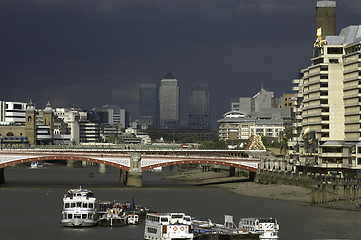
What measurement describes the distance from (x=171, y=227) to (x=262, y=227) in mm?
9105

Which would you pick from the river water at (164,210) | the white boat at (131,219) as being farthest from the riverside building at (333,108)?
the white boat at (131,219)

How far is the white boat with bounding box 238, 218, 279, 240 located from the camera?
78.9m

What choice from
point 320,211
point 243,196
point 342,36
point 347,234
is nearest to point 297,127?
point 342,36

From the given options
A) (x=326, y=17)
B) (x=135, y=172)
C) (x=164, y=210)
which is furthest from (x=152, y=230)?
(x=326, y=17)

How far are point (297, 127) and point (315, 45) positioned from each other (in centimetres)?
1678

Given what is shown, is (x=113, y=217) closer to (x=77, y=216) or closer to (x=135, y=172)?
(x=77, y=216)

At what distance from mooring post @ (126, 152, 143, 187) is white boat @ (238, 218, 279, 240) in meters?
73.1

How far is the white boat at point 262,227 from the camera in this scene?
7894cm

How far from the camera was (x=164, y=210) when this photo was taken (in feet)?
355

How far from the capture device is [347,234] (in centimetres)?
8606

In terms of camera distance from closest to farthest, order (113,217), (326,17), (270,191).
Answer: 1. (113,217)
2. (270,191)
3. (326,17)

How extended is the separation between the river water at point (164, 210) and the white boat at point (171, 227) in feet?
21.1

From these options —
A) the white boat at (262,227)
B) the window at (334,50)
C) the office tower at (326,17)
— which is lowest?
the white boat at (262,227)

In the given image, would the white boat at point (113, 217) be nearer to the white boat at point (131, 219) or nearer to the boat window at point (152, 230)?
the white boat at point (131, 219)
